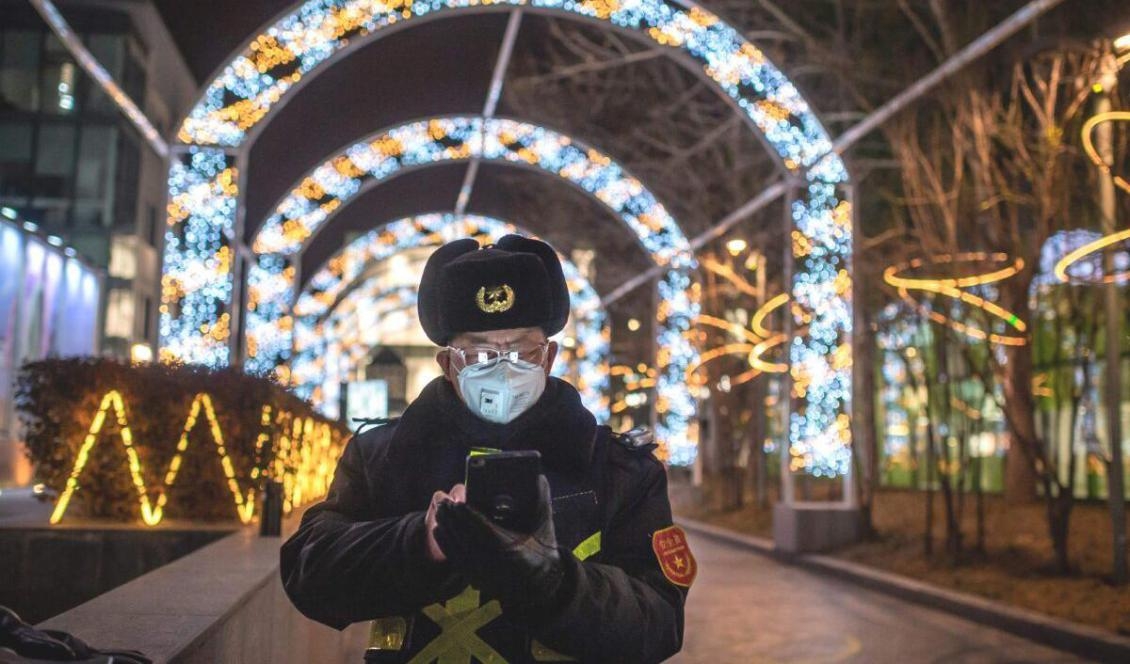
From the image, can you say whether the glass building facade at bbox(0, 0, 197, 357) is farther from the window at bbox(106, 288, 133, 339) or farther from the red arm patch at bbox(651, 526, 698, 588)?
the red arm patch at bbox(651, 526, 698, 588)

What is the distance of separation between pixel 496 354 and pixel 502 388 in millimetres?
151

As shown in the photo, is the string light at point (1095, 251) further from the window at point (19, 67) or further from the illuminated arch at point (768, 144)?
the window at point (19, 67)

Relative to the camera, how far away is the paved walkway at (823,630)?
10.7m

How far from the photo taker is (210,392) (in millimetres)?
11258

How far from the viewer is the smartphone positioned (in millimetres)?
2326

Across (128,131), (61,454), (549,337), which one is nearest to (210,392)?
(61,454)

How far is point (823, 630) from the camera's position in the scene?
12164 mm

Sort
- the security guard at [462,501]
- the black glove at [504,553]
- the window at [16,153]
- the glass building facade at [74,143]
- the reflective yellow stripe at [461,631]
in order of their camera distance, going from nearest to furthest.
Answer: the black glove at [504,553] → the security guard at [462,501] → the reflective yellow stripe at [461,631] → the glass building facade at [74,143] → the window at [16,153]

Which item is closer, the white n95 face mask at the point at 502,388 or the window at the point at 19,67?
the white n95 face mask at the point at 502,388

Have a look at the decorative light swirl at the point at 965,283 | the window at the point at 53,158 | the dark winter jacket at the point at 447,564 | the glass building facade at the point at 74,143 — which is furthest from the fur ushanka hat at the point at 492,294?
the window at the point at 53,158

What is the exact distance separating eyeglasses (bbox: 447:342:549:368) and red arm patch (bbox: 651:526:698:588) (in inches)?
17.4

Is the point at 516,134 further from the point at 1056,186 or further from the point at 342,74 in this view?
the point at 1056,186

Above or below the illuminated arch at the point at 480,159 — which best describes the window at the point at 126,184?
above

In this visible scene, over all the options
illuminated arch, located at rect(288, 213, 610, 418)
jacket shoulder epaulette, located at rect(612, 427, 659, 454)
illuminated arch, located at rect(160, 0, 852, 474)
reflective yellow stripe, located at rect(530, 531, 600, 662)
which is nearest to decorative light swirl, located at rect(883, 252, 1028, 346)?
illuminated arch, located at rect(160, 0, 852, 474)
